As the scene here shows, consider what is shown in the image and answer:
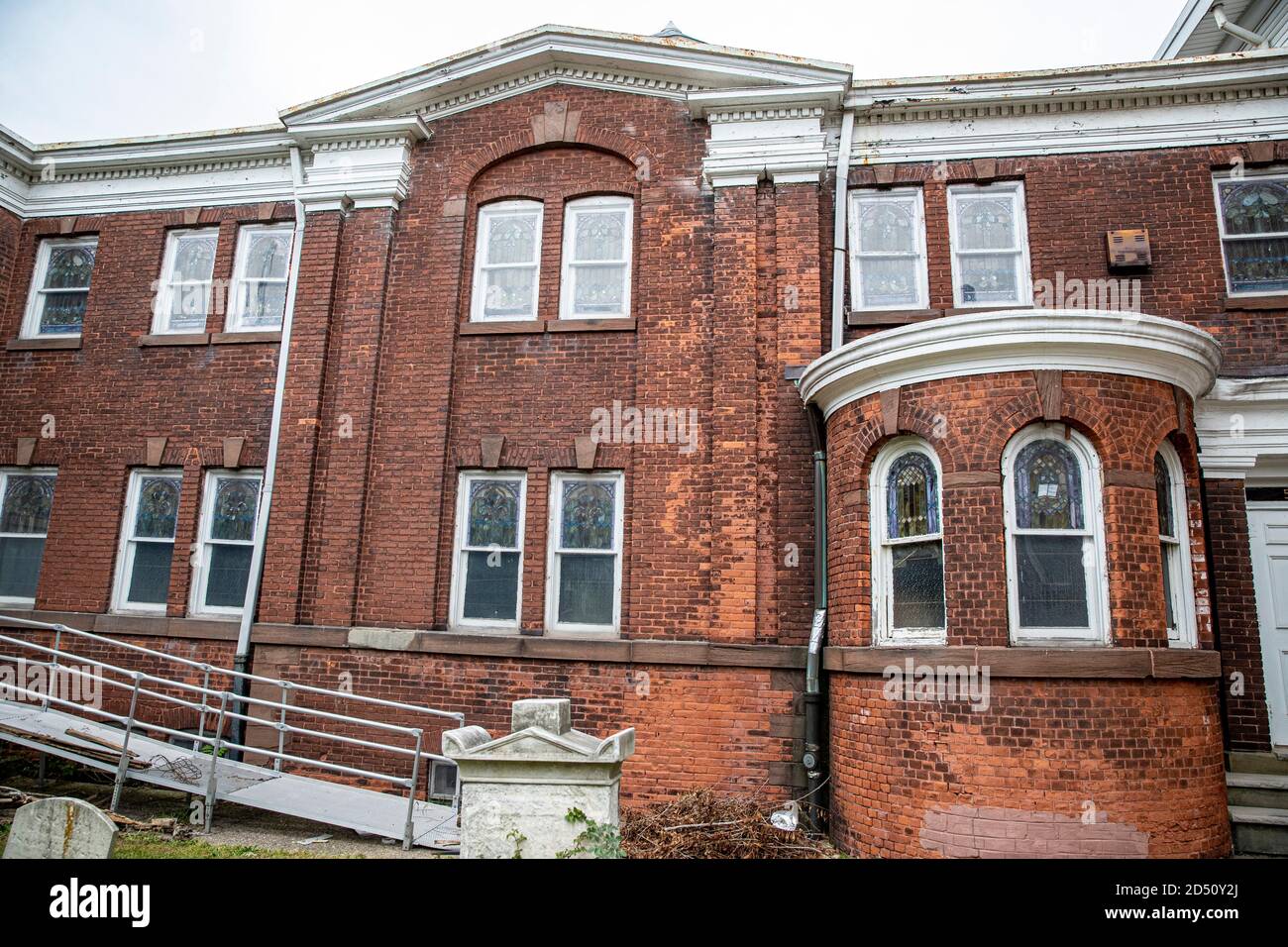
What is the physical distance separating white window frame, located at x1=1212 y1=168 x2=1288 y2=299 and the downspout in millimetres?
4168

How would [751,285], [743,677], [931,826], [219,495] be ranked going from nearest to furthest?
1. [931,826]
2. [743,677]
3. [751,285]
4. [219,495]

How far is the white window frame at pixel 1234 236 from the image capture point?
32.4ft

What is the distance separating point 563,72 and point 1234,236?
8.25 m

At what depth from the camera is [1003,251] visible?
10.3 m

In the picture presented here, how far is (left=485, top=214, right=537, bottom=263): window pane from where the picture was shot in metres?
11.2

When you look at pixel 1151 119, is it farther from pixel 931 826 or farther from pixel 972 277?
pixel 931 826

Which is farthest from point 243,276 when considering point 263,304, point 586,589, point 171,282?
point 586,589

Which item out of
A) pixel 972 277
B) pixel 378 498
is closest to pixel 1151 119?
pixel 972 277

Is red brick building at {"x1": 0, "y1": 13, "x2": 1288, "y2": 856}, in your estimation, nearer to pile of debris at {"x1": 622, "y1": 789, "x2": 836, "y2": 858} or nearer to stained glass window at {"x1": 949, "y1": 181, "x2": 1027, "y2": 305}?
stained glass window at {"x1": 949, "y1": 181, "x2": 1027, "y2": 305}

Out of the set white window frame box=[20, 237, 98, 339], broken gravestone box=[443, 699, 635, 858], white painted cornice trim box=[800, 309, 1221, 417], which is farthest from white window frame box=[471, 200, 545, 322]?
broken gravestone box=[443, 699, 635, 858]

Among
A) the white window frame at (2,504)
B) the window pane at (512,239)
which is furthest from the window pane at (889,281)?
the white window frame at (2,504)

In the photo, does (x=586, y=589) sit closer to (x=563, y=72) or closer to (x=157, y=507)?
(x=157, y=507)

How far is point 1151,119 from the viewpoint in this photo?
10.3 meters

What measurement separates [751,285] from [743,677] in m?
4.42
